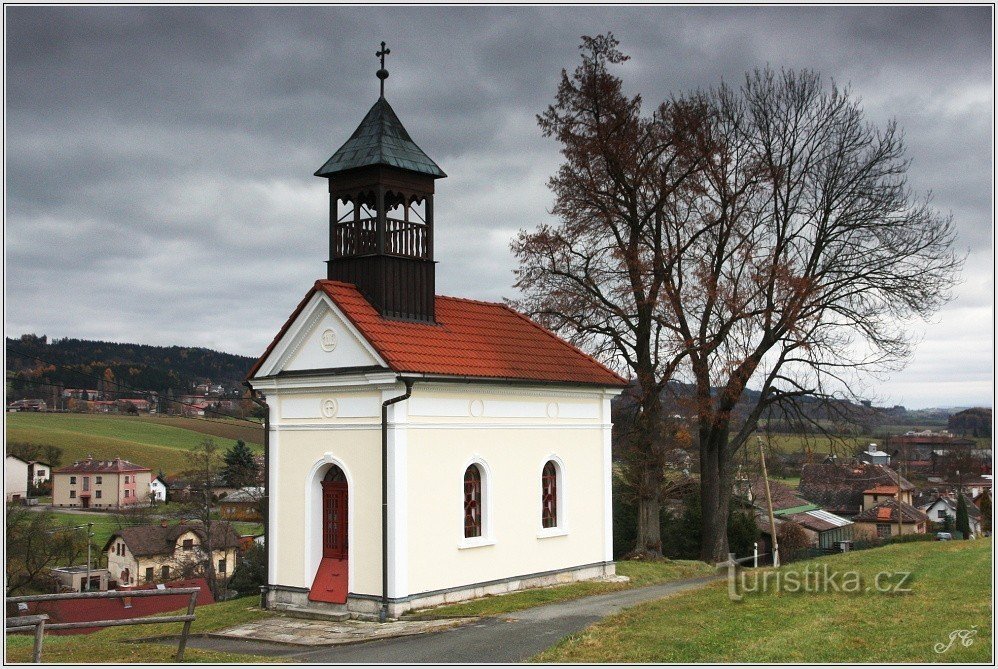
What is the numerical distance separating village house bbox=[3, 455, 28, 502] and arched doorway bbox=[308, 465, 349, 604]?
153ft

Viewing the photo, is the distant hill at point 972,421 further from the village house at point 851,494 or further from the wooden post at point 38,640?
the wooden post at point 38,640

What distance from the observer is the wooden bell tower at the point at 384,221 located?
17875 mm

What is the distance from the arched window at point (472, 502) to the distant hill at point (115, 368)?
21.6 metres

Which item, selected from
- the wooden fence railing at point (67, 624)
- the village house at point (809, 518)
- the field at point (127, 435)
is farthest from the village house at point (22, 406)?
the wooden fence railing at point (67, 624)

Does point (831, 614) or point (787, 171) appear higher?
point (787, 171)

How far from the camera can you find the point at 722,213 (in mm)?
24656

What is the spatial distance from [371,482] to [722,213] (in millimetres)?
12346

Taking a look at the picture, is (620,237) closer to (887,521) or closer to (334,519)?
(334,519)

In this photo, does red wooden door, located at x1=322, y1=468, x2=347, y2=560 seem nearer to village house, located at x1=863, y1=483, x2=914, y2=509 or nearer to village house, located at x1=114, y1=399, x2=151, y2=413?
village house, located at x1=114, y1=399, x2=151, y2=413

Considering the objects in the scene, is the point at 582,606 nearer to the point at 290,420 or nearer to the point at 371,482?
the point at 371,482

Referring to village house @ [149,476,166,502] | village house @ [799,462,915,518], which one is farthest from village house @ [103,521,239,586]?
village house @ [799,462,915,518]

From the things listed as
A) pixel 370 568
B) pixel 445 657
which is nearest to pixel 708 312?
pixel 370 568

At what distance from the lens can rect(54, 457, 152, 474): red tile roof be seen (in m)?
60.1

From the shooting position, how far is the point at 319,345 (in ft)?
57.6
